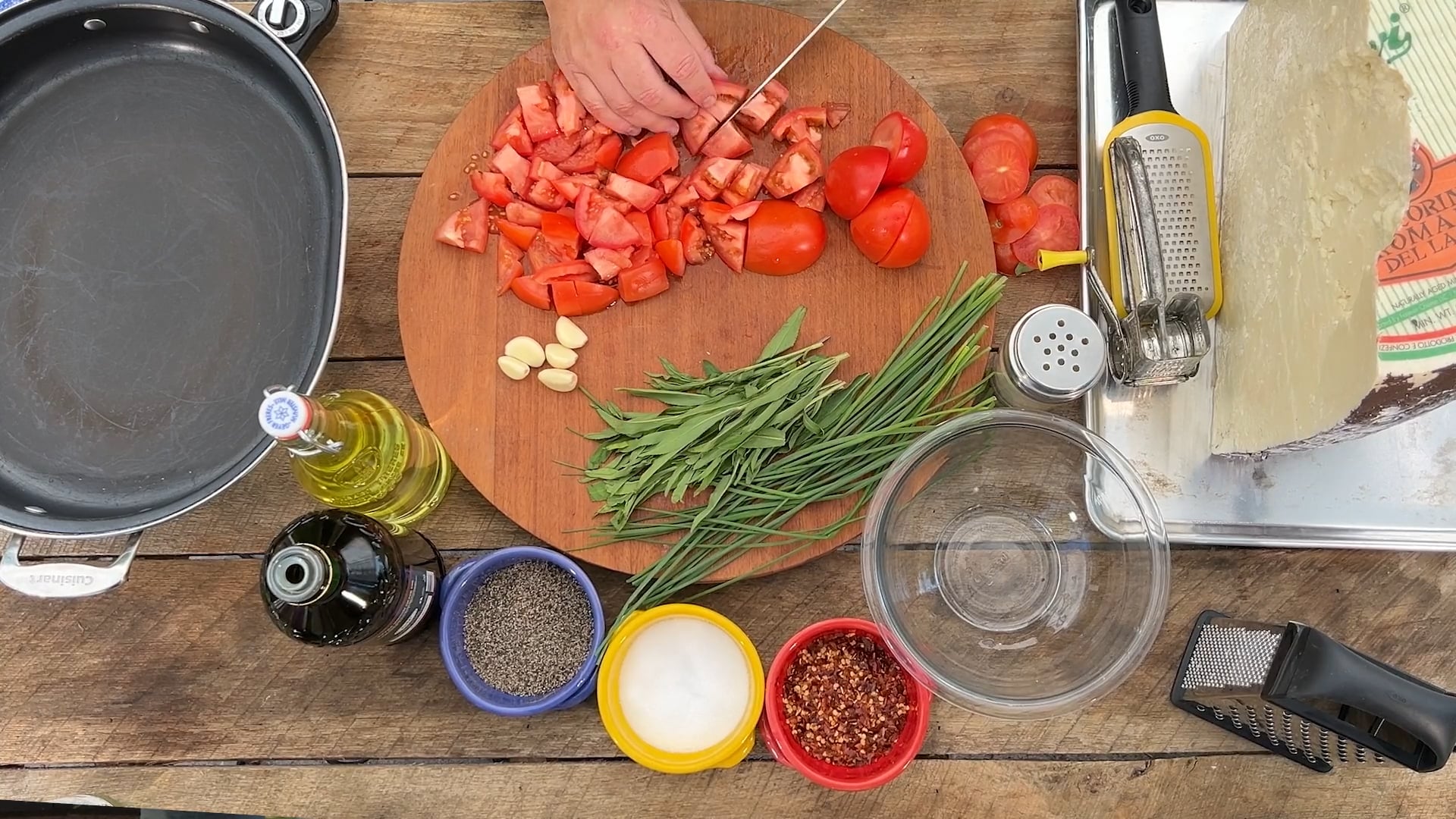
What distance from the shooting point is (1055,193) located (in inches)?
48.5

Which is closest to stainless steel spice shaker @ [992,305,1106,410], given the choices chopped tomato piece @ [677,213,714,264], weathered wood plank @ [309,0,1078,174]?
weathered wood plank @ [309,0,1078,174]

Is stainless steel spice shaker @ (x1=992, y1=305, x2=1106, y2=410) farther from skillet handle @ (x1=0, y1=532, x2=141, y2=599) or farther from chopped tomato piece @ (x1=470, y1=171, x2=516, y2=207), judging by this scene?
skillet handle @ (x1=0, y1=532, x2=141, y2=599)

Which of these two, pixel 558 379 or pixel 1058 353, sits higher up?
pixel 1058 353

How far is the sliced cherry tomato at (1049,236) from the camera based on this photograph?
1.21m

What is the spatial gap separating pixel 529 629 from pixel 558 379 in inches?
12.9

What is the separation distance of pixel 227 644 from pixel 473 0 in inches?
38.7

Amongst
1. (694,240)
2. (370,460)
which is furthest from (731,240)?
(370,460)

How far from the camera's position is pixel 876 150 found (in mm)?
1114

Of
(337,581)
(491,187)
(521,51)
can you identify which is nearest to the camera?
(337,581)

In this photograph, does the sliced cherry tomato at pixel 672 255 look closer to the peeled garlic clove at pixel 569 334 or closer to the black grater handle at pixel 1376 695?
the peeled garlic clove at pixel 569 334

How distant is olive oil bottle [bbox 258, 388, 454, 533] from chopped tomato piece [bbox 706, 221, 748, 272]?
46 cm

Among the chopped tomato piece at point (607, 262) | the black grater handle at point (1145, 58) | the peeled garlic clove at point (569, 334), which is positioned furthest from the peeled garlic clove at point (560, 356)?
the black grater handle at point (1145, 58)

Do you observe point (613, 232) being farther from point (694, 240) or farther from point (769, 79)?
point (769, 79)

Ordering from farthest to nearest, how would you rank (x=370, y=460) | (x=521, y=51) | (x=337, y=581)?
(x=521, y=51)
(x=370, y=460)
(x=337, y=581)
